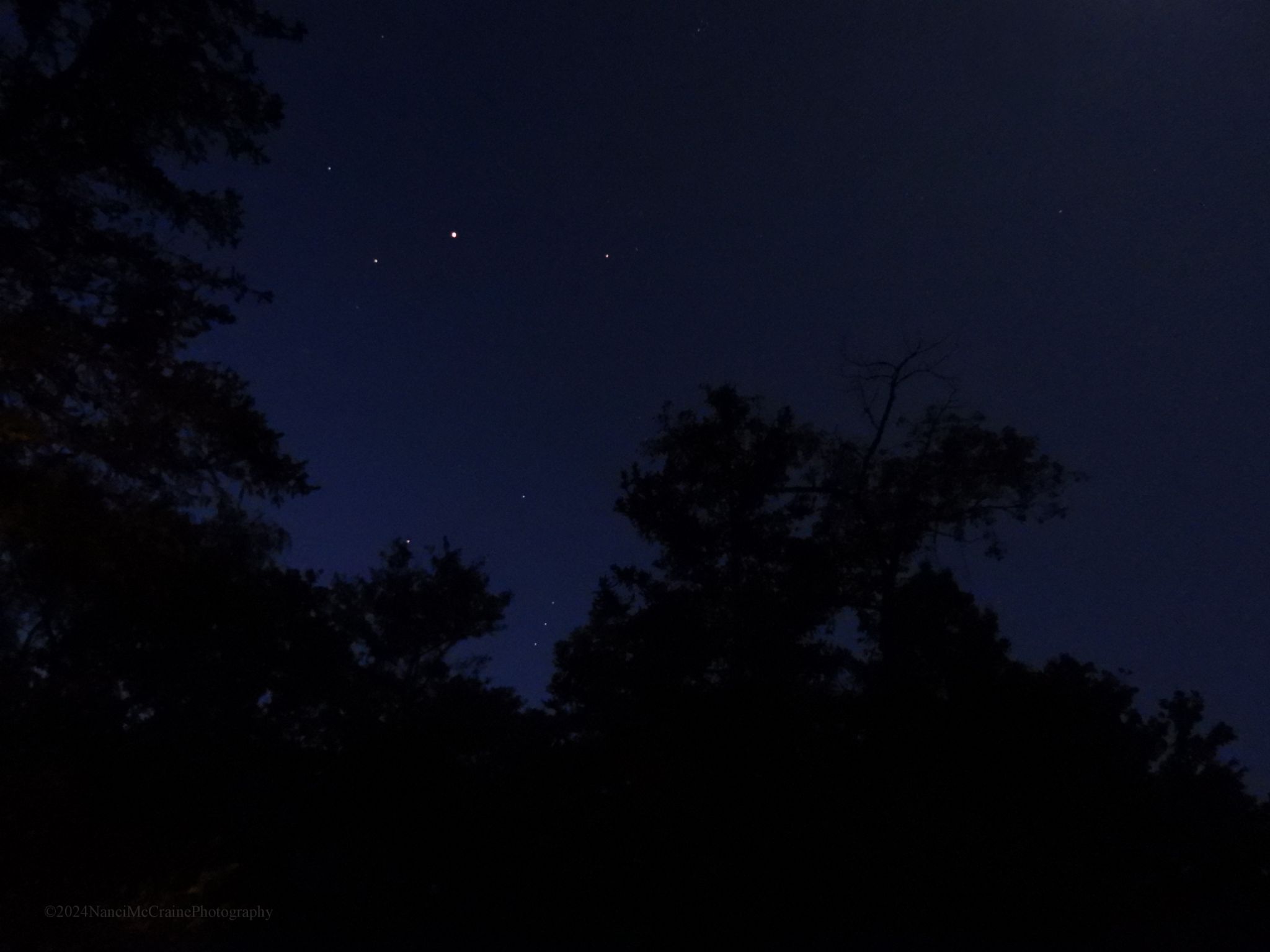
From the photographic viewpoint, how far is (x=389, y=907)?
10.8 metres

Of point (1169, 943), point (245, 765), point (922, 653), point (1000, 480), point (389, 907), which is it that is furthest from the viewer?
point (1000, 480)

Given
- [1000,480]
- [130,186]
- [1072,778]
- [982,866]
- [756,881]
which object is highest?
[1000,480]

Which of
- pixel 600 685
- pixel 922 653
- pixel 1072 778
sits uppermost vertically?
pixel 922 653

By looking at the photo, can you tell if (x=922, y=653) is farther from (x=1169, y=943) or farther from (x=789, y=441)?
(x=1169, y=943)

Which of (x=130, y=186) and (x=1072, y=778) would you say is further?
(x=1072, y=778)

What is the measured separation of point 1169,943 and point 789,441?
45.3 ft

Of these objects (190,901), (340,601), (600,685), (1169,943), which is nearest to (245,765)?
(190,901)

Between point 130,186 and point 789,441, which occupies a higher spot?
point 789,441

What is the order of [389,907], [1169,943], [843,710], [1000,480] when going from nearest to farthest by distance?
[389,907] < [1169,943] < [843,710] < [1000,480]

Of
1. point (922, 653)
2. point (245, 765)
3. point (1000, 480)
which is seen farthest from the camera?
point (1000, 480)

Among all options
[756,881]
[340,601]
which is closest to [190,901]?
[756,881]

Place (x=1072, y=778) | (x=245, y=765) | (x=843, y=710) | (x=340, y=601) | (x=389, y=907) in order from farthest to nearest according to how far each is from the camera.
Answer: (x=340, y=601) → (x=843, y=710) → (x=1072, y=778) → (x=245, y=765) → (x=389, y=907)

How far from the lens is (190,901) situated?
9445mm

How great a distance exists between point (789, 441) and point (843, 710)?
27.3ft
